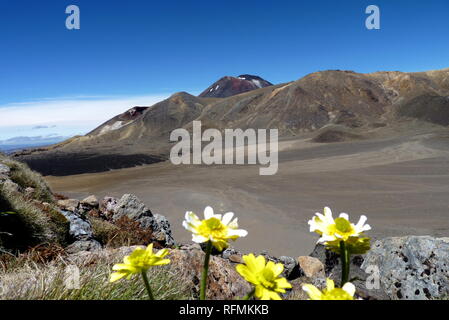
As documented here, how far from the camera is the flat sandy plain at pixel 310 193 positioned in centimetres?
1196

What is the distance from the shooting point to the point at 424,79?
76.3 metres

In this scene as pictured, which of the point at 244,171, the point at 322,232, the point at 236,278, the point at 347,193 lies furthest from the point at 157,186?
the point at 322,232

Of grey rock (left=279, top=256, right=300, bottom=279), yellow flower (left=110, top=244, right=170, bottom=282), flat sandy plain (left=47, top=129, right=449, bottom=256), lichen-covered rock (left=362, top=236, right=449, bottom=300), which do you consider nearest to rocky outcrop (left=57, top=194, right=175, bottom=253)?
grey rock (left=279, top=256, right=300, bottom=279)

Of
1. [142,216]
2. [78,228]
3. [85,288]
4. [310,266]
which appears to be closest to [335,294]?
[85,288]

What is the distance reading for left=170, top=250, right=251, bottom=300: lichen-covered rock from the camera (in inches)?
111

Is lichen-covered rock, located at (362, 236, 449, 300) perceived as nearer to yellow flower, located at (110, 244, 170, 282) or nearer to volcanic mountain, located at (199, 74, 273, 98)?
yellow flower, located at (110, 244, 170, 282)

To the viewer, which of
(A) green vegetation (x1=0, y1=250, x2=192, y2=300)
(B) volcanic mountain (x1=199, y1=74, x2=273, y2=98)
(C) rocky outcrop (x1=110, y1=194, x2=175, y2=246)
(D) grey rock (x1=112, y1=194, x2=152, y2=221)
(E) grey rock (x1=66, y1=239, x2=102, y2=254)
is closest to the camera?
(A) green vegetation (x1=0, y1=250, x2=192, y2=300)

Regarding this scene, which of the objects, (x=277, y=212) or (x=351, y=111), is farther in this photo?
(x=351, y=111)

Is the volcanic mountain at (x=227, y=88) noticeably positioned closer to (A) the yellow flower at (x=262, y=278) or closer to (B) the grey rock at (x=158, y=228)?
(B) the grey rock at (x=158, y=228)

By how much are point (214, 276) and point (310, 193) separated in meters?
16.5

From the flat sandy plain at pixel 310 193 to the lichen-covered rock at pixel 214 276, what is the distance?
7.25 m

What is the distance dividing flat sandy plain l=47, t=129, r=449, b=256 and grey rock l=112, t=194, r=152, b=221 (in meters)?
3.51

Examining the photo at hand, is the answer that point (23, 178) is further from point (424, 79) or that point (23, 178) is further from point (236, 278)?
point (424, 79)
